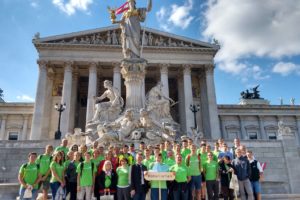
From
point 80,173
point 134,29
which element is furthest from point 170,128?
point 80,173

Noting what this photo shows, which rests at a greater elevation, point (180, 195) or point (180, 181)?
point (180, 181)

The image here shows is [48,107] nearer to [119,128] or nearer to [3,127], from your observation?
[3,127]

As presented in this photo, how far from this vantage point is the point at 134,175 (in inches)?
308

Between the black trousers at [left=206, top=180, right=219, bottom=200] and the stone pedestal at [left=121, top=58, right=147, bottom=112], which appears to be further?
the stone pedestal at [left=121, top=58, right=147, bottom=112]

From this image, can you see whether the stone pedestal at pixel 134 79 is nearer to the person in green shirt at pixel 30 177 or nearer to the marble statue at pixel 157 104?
the marble statue at pixel 157 104

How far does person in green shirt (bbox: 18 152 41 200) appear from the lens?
805cm

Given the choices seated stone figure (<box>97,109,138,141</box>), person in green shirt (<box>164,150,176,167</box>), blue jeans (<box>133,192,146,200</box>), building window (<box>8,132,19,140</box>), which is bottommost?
blue jeans (<box>133,192,146,200</box>)

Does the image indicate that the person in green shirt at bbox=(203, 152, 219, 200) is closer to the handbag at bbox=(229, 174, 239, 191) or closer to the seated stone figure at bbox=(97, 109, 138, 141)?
the handbag at bbox=(229, 174, 239, 191)

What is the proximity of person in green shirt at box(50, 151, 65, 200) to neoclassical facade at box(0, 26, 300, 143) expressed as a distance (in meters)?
29.6

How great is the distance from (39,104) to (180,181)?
35802 mm

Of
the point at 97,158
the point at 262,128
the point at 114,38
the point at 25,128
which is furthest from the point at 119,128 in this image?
the point at 262,128

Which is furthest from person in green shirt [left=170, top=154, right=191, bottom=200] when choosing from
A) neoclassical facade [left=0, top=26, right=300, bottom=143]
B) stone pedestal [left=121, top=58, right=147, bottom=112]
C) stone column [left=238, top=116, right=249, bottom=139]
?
stone column [left=238, top=116, right=249, bottom=139]

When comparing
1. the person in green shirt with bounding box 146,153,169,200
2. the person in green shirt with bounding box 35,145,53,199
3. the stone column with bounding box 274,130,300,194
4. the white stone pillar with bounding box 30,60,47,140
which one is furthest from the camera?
the white stone pillar with bounding box 30,60,47,140

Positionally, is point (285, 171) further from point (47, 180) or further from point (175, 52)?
point (175, 52)
